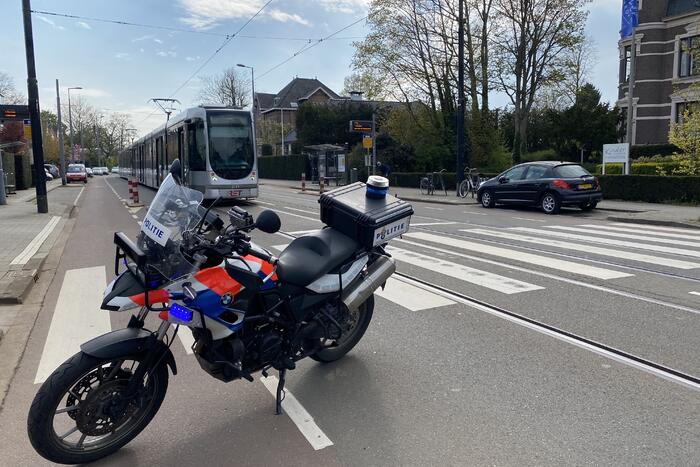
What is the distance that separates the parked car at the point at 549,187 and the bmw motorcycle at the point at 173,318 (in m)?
13.8

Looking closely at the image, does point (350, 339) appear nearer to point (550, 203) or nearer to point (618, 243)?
point (618, 243)

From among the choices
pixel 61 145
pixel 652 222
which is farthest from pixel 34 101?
pixel 61 145

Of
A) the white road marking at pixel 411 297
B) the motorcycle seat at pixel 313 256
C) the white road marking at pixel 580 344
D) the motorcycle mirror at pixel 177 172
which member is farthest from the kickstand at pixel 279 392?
the white road marking at pixel 580 344

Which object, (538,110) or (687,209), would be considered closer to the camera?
(687,209)

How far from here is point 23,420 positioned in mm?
3648

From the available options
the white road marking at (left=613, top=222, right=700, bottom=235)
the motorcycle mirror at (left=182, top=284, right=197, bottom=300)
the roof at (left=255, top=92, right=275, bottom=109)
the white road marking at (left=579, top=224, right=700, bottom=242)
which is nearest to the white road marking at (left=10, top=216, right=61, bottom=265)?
the motorcycle mirror at (left=182, top=284, right=197, bottom=300)

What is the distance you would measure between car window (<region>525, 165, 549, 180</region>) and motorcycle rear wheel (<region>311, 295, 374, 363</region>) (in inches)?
529

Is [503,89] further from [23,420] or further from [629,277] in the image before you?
[23,420]

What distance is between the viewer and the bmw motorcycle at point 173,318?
119 inches

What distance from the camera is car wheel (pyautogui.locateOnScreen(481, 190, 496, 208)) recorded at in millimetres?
18500

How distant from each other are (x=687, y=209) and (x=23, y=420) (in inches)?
673

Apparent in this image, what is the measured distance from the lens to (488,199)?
1858 cm

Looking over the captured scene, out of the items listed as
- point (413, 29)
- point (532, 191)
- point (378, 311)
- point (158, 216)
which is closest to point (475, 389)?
point (378, 311)

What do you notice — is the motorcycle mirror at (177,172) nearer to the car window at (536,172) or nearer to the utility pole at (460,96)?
the car window at (536,172)
